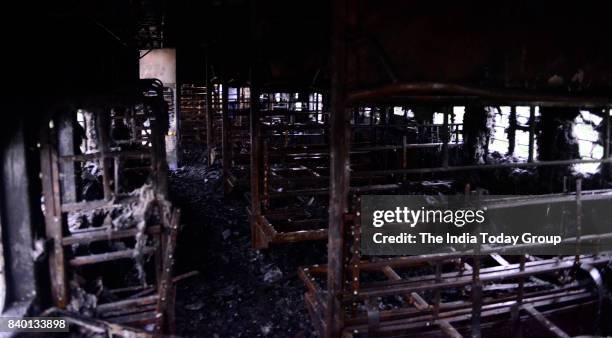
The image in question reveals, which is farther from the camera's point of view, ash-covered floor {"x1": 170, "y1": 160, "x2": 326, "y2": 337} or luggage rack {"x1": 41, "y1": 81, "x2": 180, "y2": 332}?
ash-covered floor {"x1": 170, "y1": 160, "x2": 326, "y2": 337}

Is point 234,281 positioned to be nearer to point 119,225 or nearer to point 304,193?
point 304,193

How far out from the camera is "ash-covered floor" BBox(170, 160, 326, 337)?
5.52 m

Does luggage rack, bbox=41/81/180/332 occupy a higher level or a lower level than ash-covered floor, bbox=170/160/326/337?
higher

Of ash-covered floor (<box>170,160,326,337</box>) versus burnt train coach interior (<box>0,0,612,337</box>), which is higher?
burnt train coach interior (<box>0,0,612,337</box>)

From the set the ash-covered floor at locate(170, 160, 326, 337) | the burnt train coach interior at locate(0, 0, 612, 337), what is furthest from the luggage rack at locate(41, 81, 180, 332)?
the ash-covered floor at locate(170, 160, 326, 337)

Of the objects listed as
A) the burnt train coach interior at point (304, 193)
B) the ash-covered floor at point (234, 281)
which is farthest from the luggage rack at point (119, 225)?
the ash-covered floor at point (234, 281)

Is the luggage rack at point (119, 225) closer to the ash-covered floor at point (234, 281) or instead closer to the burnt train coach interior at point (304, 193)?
the burnt train coach interior at point (304, 193)

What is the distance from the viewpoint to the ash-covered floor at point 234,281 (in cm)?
552

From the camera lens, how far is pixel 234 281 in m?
6.56

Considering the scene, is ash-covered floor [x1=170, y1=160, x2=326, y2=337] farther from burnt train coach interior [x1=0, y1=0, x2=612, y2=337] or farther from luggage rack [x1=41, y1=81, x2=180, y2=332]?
luggage rack [x1=41, y1=81, x2=180, y2=332]

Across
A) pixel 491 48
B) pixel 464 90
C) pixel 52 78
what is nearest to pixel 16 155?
pixel 52 78

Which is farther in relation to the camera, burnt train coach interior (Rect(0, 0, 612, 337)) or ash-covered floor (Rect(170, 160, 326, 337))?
ash-covered floor (Rect(170, 160, 326, 337))

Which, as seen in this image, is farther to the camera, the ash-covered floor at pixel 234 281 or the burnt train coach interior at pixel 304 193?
the ash-covered floor at pixel 234 281

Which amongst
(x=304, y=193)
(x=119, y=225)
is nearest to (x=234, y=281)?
(x=304, y=193)
